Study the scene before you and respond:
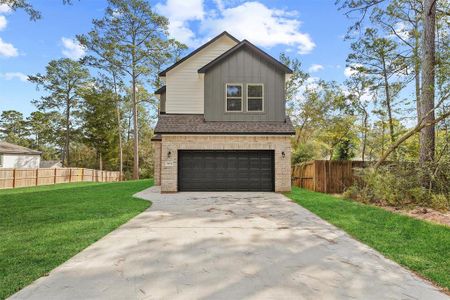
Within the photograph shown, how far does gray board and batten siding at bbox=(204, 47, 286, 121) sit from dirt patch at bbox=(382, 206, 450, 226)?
649cm

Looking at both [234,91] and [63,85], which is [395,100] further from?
[63,85]

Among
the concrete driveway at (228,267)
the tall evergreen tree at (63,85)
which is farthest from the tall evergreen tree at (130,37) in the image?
the concrete driveway at (228,267)

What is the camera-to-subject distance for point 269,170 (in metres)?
12.7

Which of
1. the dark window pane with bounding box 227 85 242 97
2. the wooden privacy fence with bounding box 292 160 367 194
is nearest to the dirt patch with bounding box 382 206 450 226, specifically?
the wooden privacy fence with bounding box 292 160 367 194

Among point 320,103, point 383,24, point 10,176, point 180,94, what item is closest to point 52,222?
point 180,94

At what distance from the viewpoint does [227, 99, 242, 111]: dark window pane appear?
13.0 metres

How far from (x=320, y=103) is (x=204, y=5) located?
13.6m

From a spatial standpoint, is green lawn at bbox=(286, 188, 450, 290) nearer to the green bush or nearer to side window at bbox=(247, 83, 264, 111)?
the green bush

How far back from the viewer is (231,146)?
12430 millimetres

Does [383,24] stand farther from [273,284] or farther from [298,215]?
[273,284]

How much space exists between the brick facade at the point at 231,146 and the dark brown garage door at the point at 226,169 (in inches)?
11.7

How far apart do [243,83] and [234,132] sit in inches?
97.3

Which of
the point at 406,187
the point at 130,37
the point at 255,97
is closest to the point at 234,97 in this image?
the point at 255,97

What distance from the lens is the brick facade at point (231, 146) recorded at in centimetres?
1230
